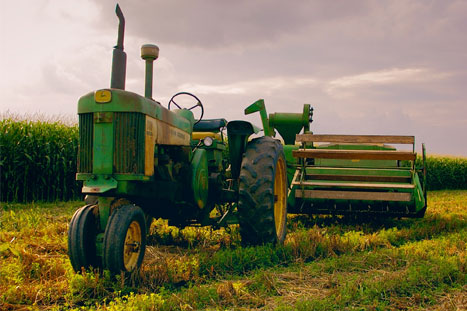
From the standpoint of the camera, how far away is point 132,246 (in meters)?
3.68

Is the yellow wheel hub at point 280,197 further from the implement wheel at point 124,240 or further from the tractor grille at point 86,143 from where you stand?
the tractor grille at point 86,143

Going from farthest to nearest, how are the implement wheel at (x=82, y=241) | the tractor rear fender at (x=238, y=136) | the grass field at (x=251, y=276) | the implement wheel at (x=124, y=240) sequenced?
the tractor rear fender at (x=238, y=136)
the implement wheel at (x=82, y=241)
the implement wheel at (x=124, y=240)
the grass field at (x=251, y=276)

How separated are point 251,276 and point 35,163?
8.07 m

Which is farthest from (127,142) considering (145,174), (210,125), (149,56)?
(210,125)

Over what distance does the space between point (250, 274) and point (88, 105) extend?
203cm

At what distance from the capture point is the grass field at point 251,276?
10.6 ft

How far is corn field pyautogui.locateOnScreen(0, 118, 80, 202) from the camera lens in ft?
33.3

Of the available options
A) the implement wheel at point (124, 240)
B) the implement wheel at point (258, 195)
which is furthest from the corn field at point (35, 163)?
the implement wheel at point (124, 240)

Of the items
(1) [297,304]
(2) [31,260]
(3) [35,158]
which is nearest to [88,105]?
(2) [31,260]

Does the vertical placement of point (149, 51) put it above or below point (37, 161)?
above

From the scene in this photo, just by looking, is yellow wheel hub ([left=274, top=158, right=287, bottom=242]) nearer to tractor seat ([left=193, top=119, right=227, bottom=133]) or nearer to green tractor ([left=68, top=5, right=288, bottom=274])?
green tractor ([left=68, top=5, right=288, bottom=274])

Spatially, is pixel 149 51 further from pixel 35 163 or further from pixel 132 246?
pixel 35 163

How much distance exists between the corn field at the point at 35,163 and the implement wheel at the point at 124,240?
722 centimetres

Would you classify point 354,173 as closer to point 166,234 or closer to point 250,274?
point 166,234
